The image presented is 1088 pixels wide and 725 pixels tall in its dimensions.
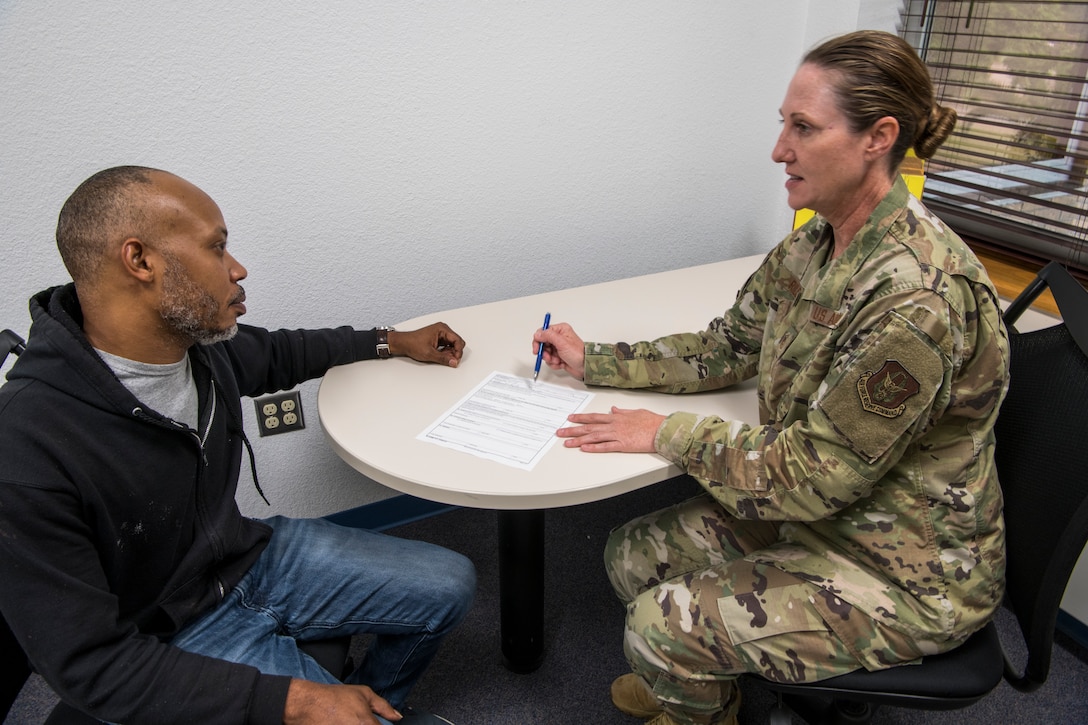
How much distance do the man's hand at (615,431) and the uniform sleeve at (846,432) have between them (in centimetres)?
4

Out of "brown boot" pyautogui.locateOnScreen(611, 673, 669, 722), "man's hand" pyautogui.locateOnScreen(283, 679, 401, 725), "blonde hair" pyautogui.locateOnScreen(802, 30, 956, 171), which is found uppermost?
"blonde hair" pyautogui.locateOnScreen(802, 30, 956, 171)

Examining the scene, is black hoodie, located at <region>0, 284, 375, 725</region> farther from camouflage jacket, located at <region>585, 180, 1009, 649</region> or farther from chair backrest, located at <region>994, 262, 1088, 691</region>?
chair backrest, located at <region>994, 262, 1088, 691</region>

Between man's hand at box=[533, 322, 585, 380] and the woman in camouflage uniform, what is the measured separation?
0.19m

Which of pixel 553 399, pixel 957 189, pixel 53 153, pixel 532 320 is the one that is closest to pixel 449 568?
pixel 553 399

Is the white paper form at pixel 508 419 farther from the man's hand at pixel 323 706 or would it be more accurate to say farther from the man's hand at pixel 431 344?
the man's hand at pixel 323 706

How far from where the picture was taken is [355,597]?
122cm

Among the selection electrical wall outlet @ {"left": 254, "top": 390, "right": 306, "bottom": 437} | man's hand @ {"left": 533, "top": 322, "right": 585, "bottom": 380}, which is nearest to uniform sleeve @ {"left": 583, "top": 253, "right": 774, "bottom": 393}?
man's hand @ {"left": 533, "top": 322, "right": 585, "bottom": 380}

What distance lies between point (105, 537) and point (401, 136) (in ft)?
3.50

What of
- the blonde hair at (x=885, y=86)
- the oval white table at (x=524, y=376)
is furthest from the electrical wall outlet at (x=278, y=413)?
the blonde hair at (x=885, y=86)

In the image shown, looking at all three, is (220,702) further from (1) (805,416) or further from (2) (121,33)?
(2) (121,33)

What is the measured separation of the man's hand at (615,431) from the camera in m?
1.14

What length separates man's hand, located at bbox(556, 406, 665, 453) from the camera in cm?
114

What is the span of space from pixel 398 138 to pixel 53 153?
67 cm

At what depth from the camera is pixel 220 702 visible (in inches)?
35.9
